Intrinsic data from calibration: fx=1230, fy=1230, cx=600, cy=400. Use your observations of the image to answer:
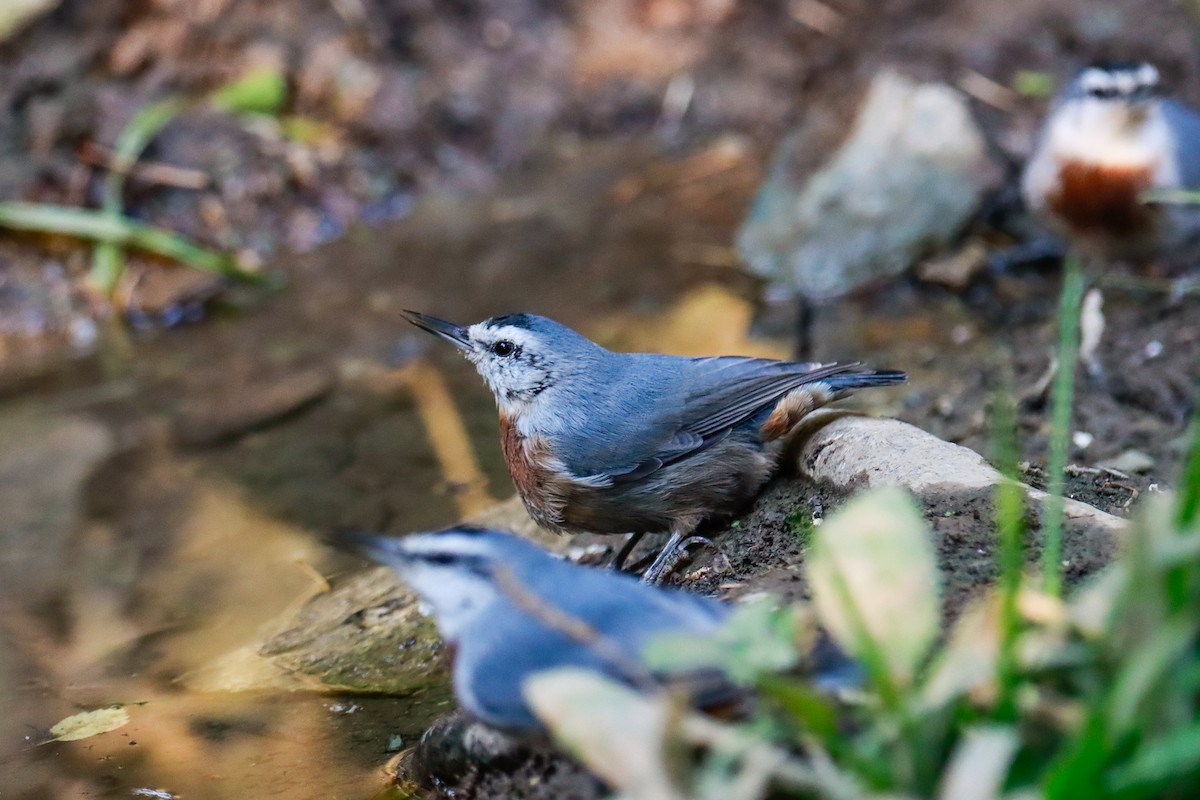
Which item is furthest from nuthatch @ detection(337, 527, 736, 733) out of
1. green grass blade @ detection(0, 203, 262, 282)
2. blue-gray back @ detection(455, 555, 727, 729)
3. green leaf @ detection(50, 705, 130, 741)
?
green grass blade @ detection(0, 203, 262, 282)

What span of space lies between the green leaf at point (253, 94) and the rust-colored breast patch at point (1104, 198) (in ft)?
16.8

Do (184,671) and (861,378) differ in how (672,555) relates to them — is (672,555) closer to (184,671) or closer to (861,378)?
(861,378)

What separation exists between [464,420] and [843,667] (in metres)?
3.69

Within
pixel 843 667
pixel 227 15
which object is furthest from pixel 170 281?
pixel 843 667

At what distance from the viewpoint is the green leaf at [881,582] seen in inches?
82.8

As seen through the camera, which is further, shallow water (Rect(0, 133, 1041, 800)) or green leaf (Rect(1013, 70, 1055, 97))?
green leaf (Rect(1013, 70, 1055, 97))

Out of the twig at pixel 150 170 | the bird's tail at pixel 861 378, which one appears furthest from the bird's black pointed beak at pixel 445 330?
the twig at pixel 150 170

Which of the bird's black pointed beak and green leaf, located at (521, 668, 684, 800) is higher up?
the bird's black pointed beak

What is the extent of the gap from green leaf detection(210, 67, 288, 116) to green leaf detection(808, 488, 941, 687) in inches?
A: 276

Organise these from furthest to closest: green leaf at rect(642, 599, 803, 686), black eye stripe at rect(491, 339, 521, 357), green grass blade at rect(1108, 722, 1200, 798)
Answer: black eye stripe at rect(491, 339, 521, 357)
green leaf at rect(642, 599, 803, 686)
green grass blade at rect(1108, 722, 1200, 798)

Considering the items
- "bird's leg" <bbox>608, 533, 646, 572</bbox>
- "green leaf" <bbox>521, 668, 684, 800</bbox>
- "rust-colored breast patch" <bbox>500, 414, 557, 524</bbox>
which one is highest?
"green leaf" <bbox>521, 668, 684, 800</bbox>

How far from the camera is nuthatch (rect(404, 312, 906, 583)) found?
400 cm

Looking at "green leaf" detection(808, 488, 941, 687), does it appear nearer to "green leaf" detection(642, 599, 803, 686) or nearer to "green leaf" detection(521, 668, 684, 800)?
"green leaf" detection(642, 599, 803, 686)

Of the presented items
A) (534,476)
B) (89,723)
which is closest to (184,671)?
(89,723)
